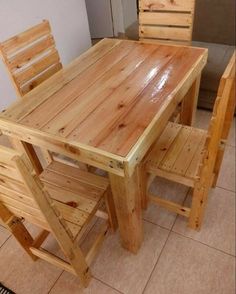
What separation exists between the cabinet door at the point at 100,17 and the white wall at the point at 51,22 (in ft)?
2.86

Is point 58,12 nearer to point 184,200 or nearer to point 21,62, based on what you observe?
point 21,62

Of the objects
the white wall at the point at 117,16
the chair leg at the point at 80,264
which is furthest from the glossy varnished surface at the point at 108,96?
the white wall at the point at 117,16

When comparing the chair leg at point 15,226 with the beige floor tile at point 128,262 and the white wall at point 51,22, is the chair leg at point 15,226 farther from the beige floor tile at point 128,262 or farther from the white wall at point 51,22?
the white wall at point 51,22

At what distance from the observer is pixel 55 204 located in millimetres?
1017

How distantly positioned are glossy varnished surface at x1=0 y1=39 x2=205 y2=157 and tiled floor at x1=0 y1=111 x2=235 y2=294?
760 mm

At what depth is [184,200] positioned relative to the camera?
1.63 metres

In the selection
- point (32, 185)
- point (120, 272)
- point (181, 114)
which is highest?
point (32, 185)

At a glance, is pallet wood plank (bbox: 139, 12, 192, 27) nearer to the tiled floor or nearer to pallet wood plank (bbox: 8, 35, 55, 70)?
pallet wood plank (bbox: 8, 35, 55, 70)

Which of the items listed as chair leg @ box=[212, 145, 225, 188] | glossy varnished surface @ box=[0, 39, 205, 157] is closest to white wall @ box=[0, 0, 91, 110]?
glossy varnished surface @ box=[0, 39, 205, 157]

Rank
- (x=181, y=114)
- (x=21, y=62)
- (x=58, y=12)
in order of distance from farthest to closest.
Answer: (x=58, y=12)
(x=181, y=114)
(x=21, y=62)

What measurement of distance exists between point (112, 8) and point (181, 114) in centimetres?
250

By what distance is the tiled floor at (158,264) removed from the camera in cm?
128

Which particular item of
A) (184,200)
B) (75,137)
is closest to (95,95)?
(75,137)

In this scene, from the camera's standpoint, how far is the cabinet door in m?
3.55
